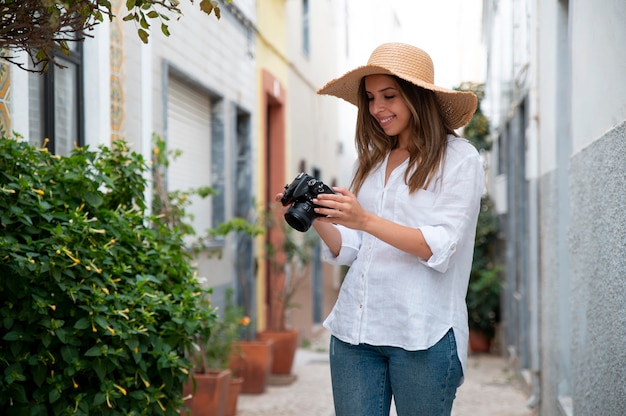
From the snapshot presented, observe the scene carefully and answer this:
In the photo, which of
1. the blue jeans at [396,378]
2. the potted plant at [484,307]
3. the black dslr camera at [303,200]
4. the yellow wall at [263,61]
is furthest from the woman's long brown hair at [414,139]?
the potted plant at [484,307]

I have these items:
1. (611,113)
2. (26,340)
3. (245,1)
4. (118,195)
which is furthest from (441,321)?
(245,1)

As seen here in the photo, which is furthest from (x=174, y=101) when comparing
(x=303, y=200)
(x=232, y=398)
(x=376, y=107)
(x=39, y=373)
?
(x=303, y=200)

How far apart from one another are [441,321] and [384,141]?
0.61 metres

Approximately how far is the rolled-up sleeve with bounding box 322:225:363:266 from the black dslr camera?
0.97 feet

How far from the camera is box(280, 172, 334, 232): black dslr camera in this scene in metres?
2.47

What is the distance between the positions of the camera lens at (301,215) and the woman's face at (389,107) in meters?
0.40

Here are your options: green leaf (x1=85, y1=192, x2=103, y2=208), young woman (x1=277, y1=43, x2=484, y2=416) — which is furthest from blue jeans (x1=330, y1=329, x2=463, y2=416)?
green leaf (x1=85, y1=192, x2=103, y2=208)

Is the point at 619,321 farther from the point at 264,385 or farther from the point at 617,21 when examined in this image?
the point at 264,385

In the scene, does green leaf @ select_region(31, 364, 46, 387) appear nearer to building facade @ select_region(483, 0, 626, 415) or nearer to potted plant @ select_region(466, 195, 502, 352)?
building facade @ select_region(483, 0, 626, 415)

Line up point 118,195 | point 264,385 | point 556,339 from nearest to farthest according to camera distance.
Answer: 1. point 118,195
2. point 556,339
3. point 264,385

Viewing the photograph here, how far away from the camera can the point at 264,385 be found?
7.34 m

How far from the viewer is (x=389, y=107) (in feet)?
8.89

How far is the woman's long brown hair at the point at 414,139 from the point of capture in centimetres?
261

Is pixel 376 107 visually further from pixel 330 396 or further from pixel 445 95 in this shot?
pixel 330 396
